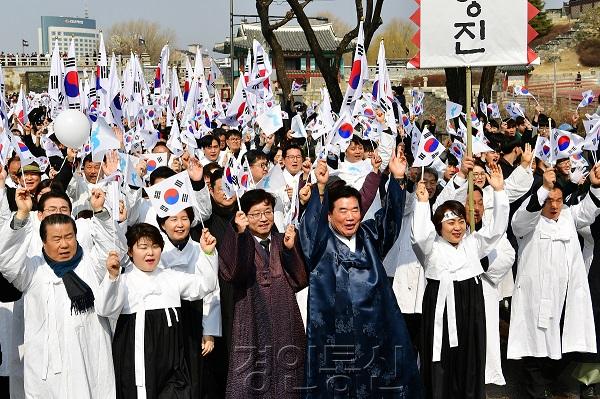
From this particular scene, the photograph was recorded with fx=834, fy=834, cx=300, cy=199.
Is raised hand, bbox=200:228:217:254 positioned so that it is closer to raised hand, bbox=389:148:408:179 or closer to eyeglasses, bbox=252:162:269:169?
raised hand, bbox=389:148:408:179

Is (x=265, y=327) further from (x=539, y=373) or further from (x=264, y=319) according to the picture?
(x=539, y=373)

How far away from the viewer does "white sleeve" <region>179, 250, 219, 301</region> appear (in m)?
4.71

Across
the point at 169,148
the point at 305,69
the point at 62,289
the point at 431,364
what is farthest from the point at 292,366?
the point at 305,69

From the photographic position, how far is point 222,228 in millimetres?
5848

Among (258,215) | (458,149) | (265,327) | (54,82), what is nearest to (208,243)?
(258,215)

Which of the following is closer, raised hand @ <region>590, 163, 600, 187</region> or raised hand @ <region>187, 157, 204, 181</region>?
raised hand @ <region>590, 163, 600, 187</region>

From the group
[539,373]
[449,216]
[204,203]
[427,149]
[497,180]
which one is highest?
[427,149]

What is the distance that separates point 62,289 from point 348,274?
1.53 m

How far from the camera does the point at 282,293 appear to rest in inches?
189

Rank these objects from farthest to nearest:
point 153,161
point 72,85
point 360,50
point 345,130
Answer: point 72,85 → point 153,161 → point 360,50 → point 345,130

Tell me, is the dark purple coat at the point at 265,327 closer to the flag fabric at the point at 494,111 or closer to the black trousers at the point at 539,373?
the black trousers at the point at 539,373

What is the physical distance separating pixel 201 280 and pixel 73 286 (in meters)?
0.72

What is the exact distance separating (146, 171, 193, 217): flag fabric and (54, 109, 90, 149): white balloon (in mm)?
1007

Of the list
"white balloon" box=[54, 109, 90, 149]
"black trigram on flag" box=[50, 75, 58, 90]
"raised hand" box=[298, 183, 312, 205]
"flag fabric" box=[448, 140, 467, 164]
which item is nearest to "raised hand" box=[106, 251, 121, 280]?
"raised hand" box=[298, 183, 312, 205]
